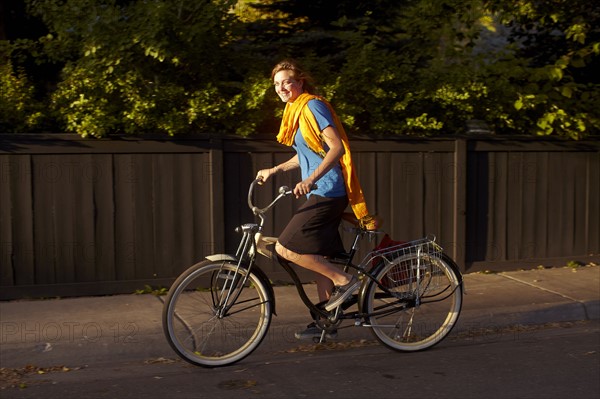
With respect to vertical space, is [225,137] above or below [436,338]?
above

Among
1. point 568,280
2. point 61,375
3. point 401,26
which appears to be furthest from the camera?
point 401,26

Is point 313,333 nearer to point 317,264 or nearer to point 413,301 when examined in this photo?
point 317,264

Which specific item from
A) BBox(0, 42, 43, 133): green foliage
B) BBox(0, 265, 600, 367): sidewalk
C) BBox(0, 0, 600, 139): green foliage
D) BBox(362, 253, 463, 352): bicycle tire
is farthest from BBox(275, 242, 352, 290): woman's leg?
BBox(0, 42, 43, 133): green foliage

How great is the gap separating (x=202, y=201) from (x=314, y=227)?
2511mm

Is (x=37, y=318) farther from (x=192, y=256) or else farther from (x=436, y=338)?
(x=436, y=338)

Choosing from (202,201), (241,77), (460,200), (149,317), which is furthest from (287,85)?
(241,77)

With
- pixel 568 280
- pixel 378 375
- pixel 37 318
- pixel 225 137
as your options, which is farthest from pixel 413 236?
pixel 37 318

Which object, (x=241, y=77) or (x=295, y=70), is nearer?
(x=295, y=70)

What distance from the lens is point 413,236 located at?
26.4 feet

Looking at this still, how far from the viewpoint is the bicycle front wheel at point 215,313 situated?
4867 mm

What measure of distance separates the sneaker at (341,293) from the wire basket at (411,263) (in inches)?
7.3

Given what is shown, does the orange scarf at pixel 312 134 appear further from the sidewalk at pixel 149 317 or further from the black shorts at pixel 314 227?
the sidewalk at pixel 149 317

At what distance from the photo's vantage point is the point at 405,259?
5.32 meters

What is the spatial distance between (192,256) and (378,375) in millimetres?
2883
